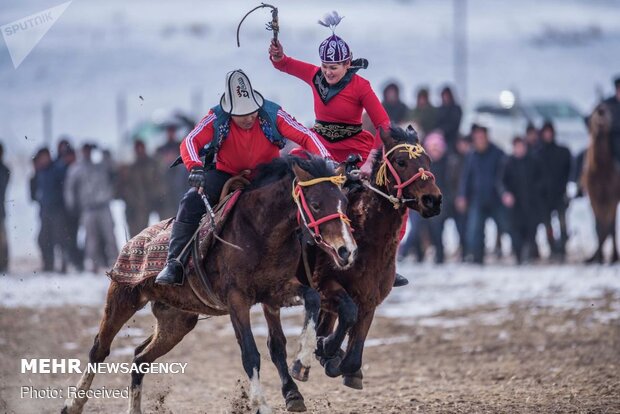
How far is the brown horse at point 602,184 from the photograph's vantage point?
678 inches

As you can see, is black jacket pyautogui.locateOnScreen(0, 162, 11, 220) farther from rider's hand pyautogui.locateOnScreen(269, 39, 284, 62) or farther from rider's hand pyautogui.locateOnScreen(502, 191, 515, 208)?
rider's hand pyautogui.locateOnScreen(269, 39, 284, 62)

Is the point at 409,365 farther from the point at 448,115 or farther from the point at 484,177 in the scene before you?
the point at 448,115

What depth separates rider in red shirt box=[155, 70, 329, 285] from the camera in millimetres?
8609

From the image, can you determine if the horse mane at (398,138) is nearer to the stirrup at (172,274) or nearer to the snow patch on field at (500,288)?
the stirrup at (172,274)

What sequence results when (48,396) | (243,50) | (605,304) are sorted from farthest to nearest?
1. (243,50)
2. (605,304)
3. (48,396)

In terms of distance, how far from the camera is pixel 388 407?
9383 mm

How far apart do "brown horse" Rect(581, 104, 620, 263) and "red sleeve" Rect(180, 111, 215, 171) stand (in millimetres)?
9533

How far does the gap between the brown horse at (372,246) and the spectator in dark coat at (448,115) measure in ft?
34.3

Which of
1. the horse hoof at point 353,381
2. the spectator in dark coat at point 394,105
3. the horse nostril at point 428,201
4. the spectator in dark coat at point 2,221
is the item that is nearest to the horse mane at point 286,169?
the horse nostril at point 428,201

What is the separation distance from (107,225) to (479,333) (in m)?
7.76

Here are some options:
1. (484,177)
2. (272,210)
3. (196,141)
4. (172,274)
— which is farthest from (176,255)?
(484,177)

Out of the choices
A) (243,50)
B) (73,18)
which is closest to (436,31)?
(243,50)

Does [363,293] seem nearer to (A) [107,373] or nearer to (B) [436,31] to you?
(A) [107,373]

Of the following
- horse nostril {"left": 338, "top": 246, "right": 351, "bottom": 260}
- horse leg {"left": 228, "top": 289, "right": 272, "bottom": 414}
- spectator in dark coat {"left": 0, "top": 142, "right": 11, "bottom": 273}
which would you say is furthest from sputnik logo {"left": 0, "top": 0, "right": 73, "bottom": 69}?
spectator in dark coat {"left": 0, "top": 142, "right": 11, "bottom": 273}
